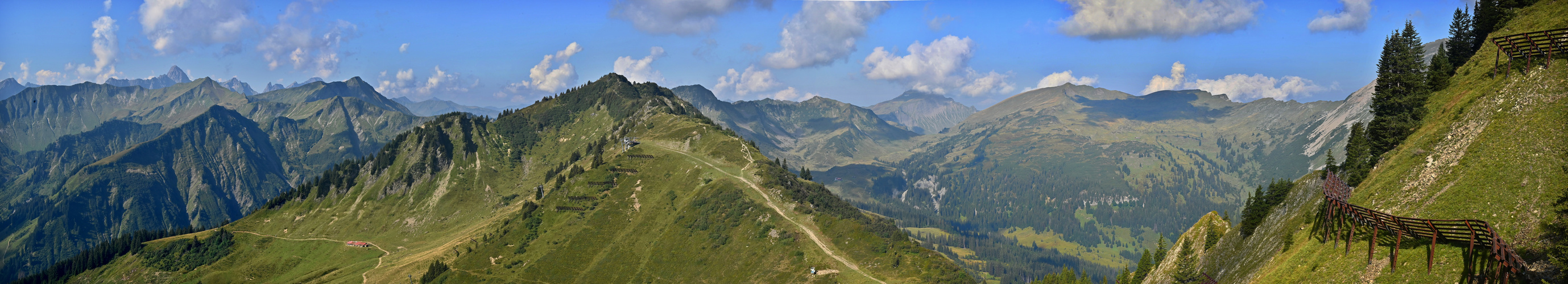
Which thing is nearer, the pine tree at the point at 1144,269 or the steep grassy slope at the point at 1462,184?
the steep grassy slope at the point at 1462,184

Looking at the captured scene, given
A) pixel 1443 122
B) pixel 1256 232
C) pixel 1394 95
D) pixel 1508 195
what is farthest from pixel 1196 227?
pixel 1508 195

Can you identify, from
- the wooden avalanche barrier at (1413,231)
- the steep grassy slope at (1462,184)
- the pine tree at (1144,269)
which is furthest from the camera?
the pine tree at (1144,269)

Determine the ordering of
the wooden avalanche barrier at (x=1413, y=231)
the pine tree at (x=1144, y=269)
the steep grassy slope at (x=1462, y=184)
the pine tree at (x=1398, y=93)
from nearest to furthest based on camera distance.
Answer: the wooden avalanche barrier at (x=1413, y=231) < the steep grassy slope at (x=1462, y=184) < the pine tree at (x=1398, y=93) < the pine tree at (x=1144, y=269)

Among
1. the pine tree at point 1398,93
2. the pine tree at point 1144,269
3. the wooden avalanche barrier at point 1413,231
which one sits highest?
the pine tree at point 1398,93

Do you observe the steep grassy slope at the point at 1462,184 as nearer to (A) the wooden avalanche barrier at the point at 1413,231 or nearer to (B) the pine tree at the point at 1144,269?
(A) the wooden avalanche barrier at the point at 1413,231

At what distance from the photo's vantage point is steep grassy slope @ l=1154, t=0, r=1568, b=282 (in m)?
49.4

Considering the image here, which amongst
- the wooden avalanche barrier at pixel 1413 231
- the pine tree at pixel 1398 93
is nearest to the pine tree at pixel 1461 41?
the pine tree at pixel 1398 93

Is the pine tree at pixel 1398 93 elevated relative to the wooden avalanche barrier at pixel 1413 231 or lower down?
elevated

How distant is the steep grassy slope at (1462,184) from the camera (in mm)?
49438

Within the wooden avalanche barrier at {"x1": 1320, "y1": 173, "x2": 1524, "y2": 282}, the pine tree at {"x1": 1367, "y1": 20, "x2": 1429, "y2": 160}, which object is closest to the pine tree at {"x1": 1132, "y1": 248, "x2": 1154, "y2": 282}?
the pine tree at {"x1": 1367, "y1": 20, "x2": 1429, "y2": 160}

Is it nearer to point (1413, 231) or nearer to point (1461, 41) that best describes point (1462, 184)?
point (1413, 231)

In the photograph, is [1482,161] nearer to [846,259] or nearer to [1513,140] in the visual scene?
[1513,140]

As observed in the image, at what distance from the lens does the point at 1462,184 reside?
56.8 metres

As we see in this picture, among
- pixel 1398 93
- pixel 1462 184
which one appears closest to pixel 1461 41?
pixel 1398 93
